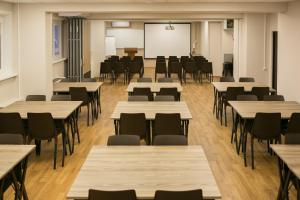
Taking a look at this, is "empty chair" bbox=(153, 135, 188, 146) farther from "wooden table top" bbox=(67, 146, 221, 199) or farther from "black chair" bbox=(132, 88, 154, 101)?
"black chair" bbox=(132, 88, 154, 101)

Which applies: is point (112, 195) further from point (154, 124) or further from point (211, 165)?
point (211, 165)

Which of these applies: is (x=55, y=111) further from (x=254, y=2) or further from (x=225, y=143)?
(x=254, y=2)

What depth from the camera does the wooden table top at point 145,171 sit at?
4008 mm

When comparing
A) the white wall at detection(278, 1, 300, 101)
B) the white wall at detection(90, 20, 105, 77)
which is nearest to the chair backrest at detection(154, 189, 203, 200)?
the white wall at detection(278, 1, 300, 101)

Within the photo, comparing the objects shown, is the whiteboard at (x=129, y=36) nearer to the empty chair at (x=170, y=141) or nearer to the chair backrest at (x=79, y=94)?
the chair backrest at (x=79, y=94)

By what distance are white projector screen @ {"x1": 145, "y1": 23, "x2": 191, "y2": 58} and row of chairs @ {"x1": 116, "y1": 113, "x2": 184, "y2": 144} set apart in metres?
19.6

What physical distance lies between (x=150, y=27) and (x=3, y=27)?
16221 millimetres

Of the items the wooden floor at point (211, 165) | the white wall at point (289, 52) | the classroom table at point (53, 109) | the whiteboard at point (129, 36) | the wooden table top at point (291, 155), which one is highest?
the whiteboard at point (129, 36)

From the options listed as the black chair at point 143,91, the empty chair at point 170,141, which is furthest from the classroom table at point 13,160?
the black chair at point 143,91

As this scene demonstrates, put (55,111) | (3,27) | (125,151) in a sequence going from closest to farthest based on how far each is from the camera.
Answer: (125,151) < (55,111) < (3,27)

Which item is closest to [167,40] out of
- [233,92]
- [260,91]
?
[260,91]

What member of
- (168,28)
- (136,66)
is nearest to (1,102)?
(136,66)

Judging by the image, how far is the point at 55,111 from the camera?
306 inches

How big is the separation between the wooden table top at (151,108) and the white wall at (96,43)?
12.4m
